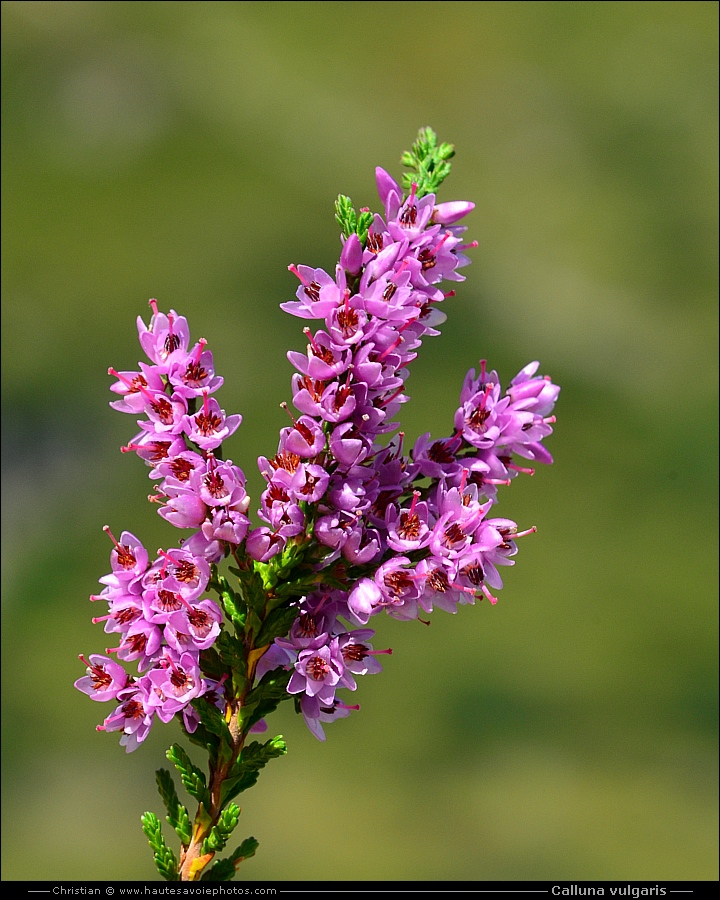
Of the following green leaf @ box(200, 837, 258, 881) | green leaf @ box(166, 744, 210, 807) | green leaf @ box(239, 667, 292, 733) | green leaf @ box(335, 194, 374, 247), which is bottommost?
green leaf @ box(200, 837, 258, 881)

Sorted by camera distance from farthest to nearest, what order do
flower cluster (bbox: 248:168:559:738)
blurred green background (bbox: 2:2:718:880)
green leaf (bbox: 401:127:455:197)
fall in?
blurred green background (bbox: 2:2:718:880)
green leaf (bbox: 401:127:455:197)
flower cluster (bbox: 248:168:559:738)

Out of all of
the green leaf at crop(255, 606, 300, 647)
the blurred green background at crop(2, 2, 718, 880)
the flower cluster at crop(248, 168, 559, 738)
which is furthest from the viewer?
the blurred green background at crop(2, 2, 718, 880)

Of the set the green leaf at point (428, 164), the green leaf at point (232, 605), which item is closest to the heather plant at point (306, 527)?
the green leaf at point (232, 605)

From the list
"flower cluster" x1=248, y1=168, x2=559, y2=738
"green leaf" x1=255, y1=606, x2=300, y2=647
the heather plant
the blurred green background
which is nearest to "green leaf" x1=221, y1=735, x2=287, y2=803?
the heather plant

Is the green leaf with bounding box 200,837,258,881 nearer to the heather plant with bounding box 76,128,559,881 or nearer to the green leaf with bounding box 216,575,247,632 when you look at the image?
the heather plant with bounding box 76,128,559,881

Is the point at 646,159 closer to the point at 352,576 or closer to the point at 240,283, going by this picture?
the point at 240,283

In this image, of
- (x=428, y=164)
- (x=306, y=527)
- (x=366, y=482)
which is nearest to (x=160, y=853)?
(x=306, y=527)

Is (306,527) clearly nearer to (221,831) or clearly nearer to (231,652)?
(231,652)
